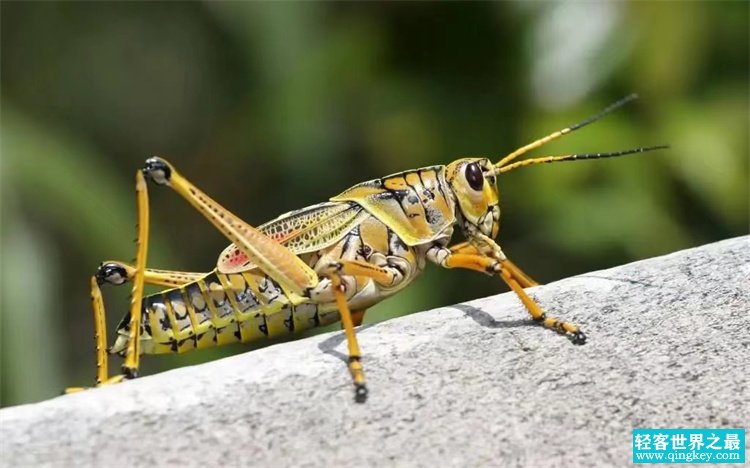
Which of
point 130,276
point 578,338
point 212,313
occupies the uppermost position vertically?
point 130,276

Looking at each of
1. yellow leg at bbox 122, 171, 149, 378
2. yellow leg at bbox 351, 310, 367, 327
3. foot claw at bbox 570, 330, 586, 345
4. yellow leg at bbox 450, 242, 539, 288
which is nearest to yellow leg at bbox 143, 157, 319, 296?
yellow leg at bbox 122, 171, 149, 378

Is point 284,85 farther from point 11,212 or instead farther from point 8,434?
point 8,434

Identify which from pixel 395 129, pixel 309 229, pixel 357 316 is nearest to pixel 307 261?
pixel 309 229

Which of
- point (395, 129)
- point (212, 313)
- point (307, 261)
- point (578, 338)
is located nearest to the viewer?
point (578, 338)

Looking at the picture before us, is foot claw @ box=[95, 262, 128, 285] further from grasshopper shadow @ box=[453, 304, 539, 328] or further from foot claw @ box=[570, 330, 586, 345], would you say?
foot claw @ box=[570, 330, 586, 345]

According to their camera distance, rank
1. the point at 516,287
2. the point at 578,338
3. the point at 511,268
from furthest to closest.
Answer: the point at 511,268 → the point at 516,287 → the point at 578,338

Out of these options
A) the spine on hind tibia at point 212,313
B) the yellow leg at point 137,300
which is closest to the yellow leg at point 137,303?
the yellow leg at point 137,300

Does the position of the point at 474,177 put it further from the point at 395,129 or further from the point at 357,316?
the point at 395,129

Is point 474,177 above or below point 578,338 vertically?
above
